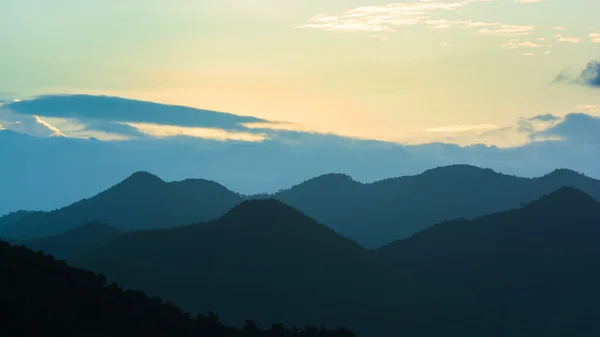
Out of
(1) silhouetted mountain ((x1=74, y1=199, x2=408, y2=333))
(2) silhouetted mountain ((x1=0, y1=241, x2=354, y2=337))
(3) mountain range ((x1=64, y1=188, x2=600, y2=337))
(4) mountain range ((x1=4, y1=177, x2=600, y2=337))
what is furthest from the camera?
(3) mountain range ((x1=64, y1=188, x2=600, y2=337))

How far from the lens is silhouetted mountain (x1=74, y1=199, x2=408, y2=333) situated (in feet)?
547

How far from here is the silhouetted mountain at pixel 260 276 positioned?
167m

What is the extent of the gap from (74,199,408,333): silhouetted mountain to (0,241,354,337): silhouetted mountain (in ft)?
230

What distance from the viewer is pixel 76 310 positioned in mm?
84562

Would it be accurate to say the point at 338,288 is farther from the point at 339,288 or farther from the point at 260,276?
the point at 260,276

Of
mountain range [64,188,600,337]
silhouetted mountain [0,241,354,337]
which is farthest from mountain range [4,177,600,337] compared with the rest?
silhouetted mountain [0,241,354,337]

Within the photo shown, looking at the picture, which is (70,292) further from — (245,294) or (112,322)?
(245,294)

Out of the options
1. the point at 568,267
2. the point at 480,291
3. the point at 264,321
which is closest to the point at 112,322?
the point at 264,321

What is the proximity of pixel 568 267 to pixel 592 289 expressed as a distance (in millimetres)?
11157

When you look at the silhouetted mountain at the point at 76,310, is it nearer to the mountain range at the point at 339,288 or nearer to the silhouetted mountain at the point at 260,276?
the silhouetted mountain at the point at 260,276

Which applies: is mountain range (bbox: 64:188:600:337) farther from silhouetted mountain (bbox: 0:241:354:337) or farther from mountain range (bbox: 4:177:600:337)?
silhouetted mountain (bbox: 0:241:354:337)

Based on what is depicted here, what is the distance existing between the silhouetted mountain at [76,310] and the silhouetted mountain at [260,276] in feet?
230

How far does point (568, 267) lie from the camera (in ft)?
A: 647

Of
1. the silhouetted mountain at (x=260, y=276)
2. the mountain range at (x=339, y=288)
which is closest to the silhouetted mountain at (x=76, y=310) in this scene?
the silhouetted mountain at (x=260, y=276)
